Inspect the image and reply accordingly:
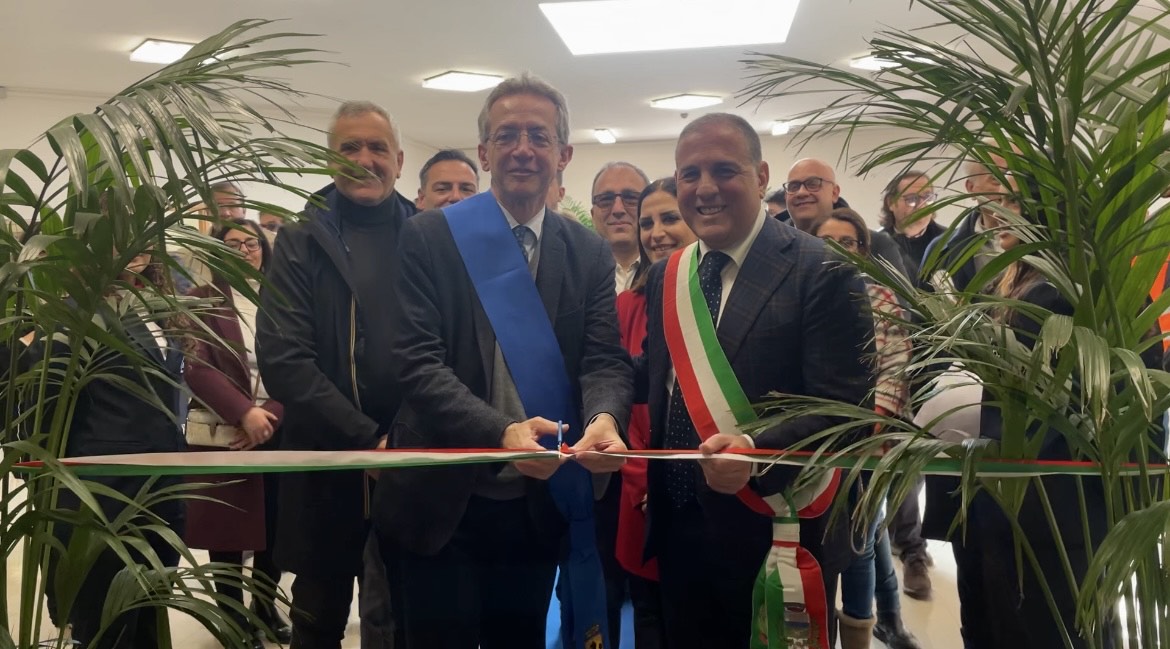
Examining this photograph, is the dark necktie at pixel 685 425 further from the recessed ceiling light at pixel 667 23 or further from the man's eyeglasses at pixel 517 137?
the recessed ceiling light at pixel 667 23

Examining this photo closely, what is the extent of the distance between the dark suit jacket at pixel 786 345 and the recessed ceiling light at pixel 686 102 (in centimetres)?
688

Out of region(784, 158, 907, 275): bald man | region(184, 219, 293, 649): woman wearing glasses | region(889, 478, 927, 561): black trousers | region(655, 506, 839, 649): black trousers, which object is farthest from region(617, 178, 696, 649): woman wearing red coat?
region(889, 478, 927, 561): black trousers

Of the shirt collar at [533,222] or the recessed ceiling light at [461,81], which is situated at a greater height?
the recessed ceiling light at [461,81]

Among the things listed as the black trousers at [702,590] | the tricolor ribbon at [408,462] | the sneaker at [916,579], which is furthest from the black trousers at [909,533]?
the tricolor ribbon at [408,462]

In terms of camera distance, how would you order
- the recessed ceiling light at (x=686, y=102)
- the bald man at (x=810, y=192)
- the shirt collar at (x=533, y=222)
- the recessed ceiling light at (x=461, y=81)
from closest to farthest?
the shirt collar at (x=533, y=222) < the bald man at (x=810, y=192) < the recessed ceiling light at (x=461, y=81) < the recessed ceiling light at (x=686, y=102)

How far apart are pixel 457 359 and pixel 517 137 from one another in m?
0.52

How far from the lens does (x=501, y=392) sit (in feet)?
6.64

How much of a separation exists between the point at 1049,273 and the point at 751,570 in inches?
33.3

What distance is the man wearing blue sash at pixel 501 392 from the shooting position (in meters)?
1.96

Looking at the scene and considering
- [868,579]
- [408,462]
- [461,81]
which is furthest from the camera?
[461,81]

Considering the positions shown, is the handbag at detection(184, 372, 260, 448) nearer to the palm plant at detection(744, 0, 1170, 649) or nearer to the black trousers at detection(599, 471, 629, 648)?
the black trousers at detection(599, 471, 629, 648)


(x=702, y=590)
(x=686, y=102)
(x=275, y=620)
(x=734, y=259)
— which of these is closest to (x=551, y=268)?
(x=734, y=259)

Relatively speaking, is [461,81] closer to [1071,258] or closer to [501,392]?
[501,392]

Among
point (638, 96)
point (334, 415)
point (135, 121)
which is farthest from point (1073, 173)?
point (638, 96)
